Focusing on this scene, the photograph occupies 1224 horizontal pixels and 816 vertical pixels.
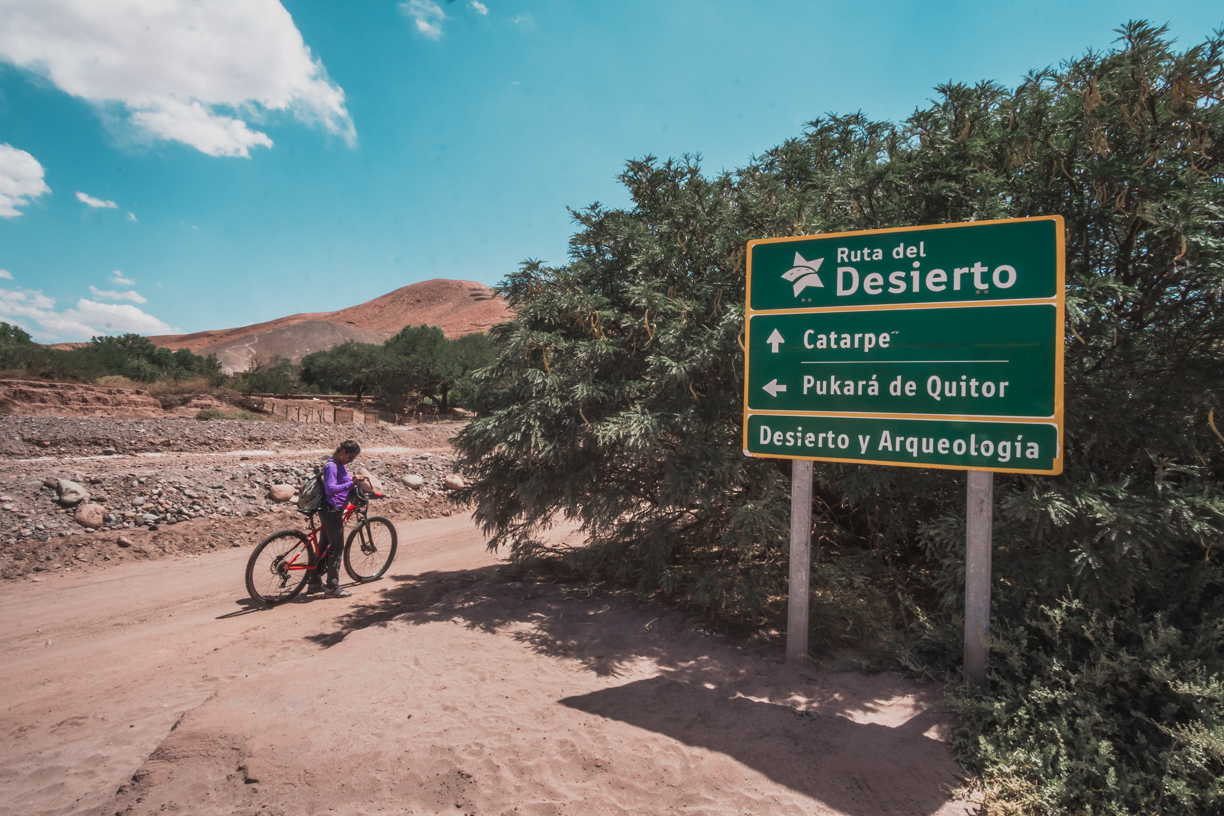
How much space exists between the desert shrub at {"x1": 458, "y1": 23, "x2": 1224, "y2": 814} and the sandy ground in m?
0.59

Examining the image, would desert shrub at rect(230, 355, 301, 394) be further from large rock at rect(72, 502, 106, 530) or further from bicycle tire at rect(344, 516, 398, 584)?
bicycle tire at rect(344, 516, 398, 584)

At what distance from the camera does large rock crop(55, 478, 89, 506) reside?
866cm

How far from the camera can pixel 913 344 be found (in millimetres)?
3775

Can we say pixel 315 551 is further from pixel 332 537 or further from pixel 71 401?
pixel 71 401

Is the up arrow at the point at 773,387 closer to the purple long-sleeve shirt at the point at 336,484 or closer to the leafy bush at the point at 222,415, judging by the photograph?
the purple long-sleeve shirt at the point at 336,484

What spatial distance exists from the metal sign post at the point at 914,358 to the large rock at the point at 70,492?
10141mm

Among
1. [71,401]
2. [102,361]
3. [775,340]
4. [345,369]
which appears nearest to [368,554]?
[775,340]

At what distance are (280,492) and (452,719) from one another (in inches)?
350

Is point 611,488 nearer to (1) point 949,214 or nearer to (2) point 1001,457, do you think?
(2) point 1001,457

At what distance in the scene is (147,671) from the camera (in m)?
4.39

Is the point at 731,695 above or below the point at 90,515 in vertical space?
below

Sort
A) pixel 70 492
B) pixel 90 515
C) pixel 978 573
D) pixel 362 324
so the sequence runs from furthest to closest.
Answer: pixel 362 324, pixel 70 492, pixel 90 515, pixel 978 573

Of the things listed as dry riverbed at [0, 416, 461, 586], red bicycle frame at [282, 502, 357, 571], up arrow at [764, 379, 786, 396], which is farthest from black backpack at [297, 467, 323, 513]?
up arrow at [764, 379, 786, 396]

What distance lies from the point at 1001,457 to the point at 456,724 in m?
3.56
